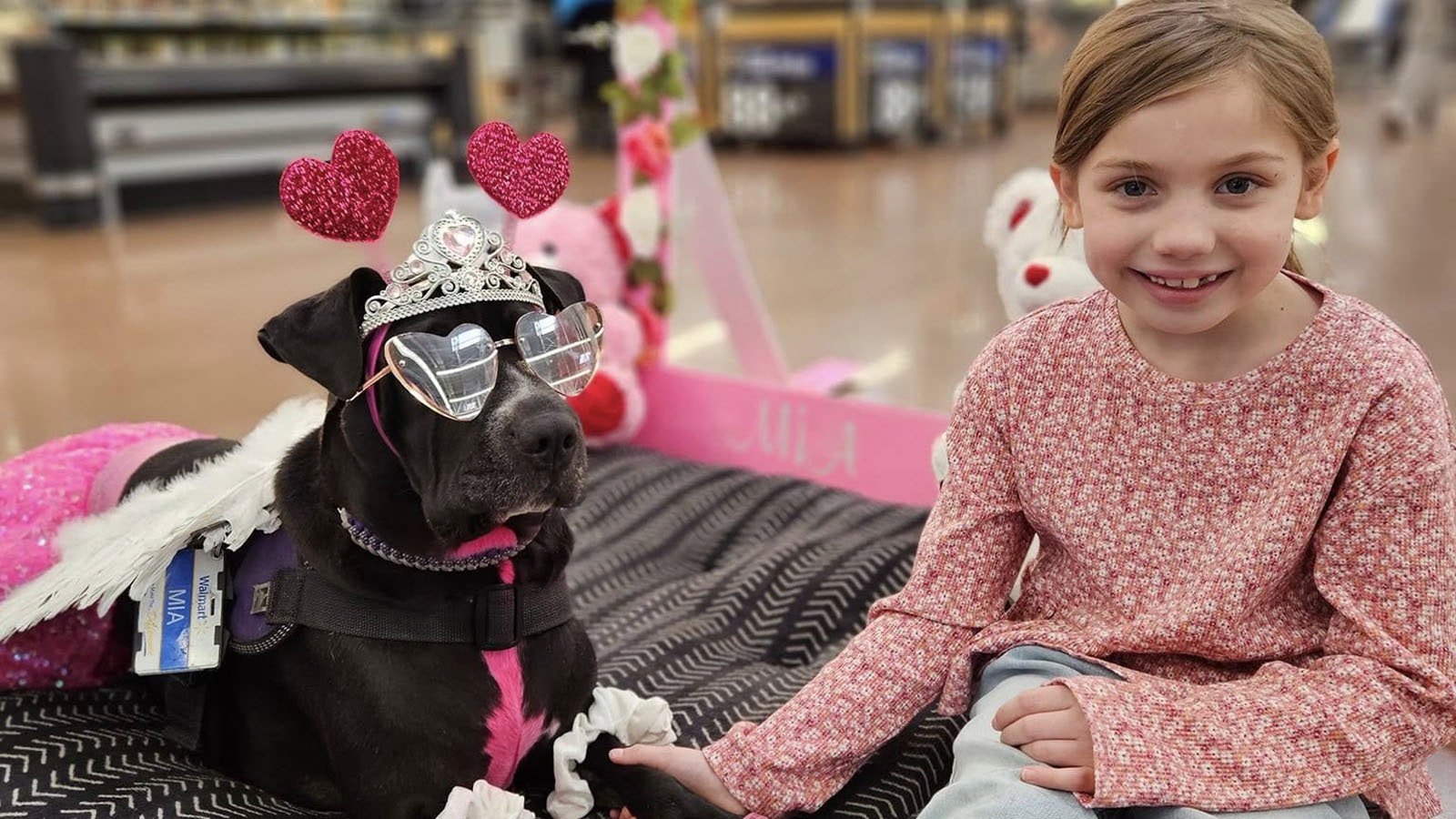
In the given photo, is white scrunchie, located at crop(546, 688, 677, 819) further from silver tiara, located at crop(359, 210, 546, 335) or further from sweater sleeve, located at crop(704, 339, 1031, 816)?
silver tiara, located at crop(359, 210, 546, 335)

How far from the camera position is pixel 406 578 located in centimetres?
115

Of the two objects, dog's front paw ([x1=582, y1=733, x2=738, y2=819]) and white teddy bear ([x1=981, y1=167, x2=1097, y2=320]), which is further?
white teddy bear ([x1=981, y1=167, x2=1097, y2=320])

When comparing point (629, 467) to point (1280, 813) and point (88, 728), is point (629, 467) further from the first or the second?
point (1280, 813)

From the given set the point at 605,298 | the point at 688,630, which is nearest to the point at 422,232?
the point at 688,630

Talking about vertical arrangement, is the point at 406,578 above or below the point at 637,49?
below

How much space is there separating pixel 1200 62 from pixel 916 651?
23.0 inches

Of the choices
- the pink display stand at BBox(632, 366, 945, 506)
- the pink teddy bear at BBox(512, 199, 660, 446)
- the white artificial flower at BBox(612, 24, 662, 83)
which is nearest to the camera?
the pink display stand at BBox(632, 366, 945, 506)

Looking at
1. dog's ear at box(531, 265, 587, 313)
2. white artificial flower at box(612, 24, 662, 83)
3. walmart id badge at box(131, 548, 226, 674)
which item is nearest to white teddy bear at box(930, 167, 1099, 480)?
dog's ear at box(531, 265, 587, 313)

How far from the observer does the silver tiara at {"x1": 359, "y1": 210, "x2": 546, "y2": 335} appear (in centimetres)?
107

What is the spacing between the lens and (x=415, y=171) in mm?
7660

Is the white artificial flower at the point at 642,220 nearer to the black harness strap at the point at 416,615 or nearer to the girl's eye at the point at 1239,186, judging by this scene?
the black harness strap at the point at 416,615

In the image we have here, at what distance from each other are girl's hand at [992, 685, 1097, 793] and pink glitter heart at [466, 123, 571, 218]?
64cm

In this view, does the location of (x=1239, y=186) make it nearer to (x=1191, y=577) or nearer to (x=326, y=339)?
(x=1191, y=577)

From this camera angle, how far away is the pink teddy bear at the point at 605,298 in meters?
2.53
